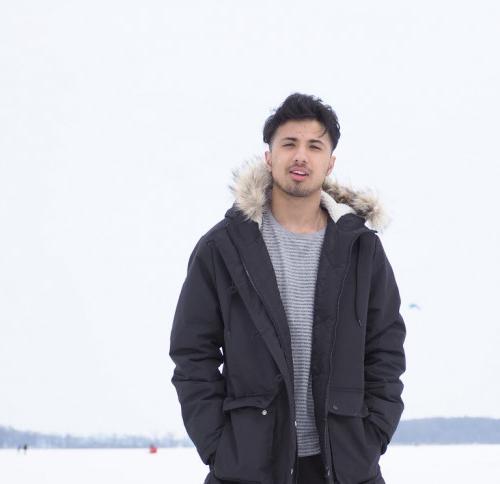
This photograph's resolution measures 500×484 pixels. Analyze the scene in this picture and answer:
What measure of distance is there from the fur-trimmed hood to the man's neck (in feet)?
0.18

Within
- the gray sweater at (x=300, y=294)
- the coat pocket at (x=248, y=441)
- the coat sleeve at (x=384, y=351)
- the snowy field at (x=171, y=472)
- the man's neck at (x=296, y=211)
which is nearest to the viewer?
the coat pocket at (x=248, y=441)

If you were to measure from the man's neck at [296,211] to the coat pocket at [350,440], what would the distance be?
2.16 feet

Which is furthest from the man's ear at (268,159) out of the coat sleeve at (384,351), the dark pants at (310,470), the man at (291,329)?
the dark pants at (310,470)

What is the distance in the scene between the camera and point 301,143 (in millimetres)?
3049

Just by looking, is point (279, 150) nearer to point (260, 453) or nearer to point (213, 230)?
point (213, 230)

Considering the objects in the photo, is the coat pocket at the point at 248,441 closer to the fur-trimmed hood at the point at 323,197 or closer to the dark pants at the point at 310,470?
the dark pants at the point at 310,470

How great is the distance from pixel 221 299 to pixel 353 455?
28.7 inches

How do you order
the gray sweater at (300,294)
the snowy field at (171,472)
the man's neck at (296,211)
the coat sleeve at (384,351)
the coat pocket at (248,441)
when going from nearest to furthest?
the coat pocket at (248,441) → the gray sweater at (300,294) → the coat sleeve at (384,351) → the man's neck at (296,211) → the snowy field at (171,472)

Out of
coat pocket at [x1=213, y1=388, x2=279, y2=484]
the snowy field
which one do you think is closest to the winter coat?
coat pocket at [x1=213, y1=388, x2=279, y2=484]

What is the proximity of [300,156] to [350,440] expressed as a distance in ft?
3.43

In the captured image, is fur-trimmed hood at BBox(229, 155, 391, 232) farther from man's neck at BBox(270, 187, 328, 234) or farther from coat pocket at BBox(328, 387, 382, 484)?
coat pocket at BBox(328, 387, 382, 484)

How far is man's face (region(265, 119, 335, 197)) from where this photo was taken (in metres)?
3.03

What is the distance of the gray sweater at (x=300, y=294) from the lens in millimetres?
2885

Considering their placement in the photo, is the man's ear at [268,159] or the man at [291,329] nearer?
the man at [291,329]
